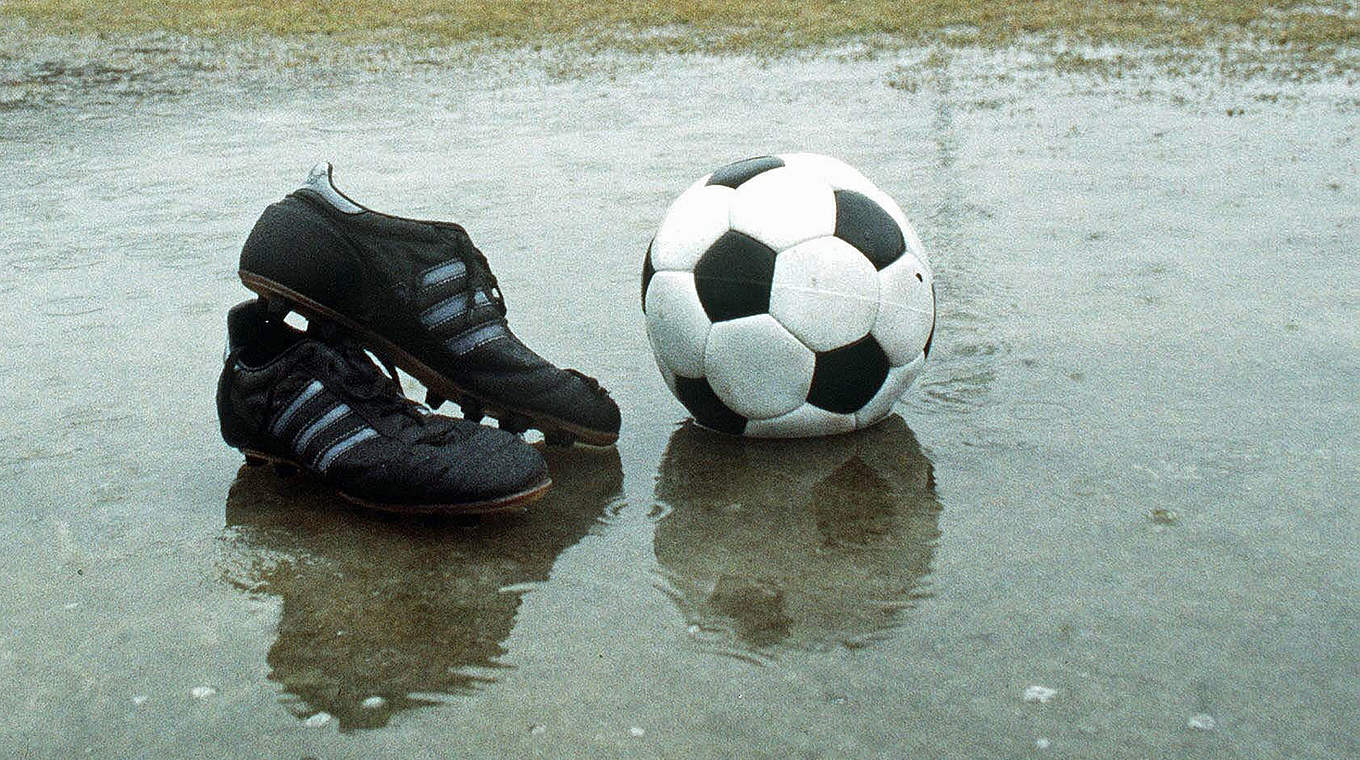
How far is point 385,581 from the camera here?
244 cm

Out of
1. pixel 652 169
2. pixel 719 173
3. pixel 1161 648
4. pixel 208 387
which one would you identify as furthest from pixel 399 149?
pixel 1161 648

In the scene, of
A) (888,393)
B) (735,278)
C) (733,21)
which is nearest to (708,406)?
(735,278)

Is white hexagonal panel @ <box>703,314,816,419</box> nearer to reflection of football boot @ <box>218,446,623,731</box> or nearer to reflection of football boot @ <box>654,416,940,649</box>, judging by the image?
reflection of football boot @ <box>654,416,940,649</box>

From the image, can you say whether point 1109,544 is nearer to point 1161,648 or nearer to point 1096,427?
point 1161,648

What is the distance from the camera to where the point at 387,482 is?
2637 mm

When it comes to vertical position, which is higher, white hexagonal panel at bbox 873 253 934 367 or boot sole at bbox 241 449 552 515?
white hexagonal panel at bbox 873 253 934 367

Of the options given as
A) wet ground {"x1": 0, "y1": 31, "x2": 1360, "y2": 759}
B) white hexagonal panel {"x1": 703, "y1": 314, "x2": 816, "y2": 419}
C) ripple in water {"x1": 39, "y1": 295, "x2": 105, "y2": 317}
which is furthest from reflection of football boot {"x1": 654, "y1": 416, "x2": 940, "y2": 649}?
ripple in water {"x1": 39, "y1": 295, "x2": 105, "y2": 317}

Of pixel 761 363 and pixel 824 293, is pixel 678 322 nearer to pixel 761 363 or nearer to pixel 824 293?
pixel 761 363

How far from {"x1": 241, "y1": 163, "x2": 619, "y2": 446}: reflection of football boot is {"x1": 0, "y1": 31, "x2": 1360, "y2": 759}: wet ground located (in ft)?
0.55

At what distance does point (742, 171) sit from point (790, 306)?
1.33ft

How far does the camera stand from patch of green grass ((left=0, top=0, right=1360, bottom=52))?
31.3ft

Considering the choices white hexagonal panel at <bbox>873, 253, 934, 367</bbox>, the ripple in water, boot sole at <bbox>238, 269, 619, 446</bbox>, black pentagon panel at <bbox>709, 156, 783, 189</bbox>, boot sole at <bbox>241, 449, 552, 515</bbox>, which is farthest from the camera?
the ripple in water

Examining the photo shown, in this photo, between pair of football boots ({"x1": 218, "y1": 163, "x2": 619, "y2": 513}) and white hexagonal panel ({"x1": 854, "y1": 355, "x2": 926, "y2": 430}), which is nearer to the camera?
pair of football boots ({"x1": 218, "y1": 163, "x2": 619, "y2": 513})

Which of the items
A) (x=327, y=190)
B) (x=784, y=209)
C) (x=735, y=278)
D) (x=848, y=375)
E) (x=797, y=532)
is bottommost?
(x=797, y=532)
